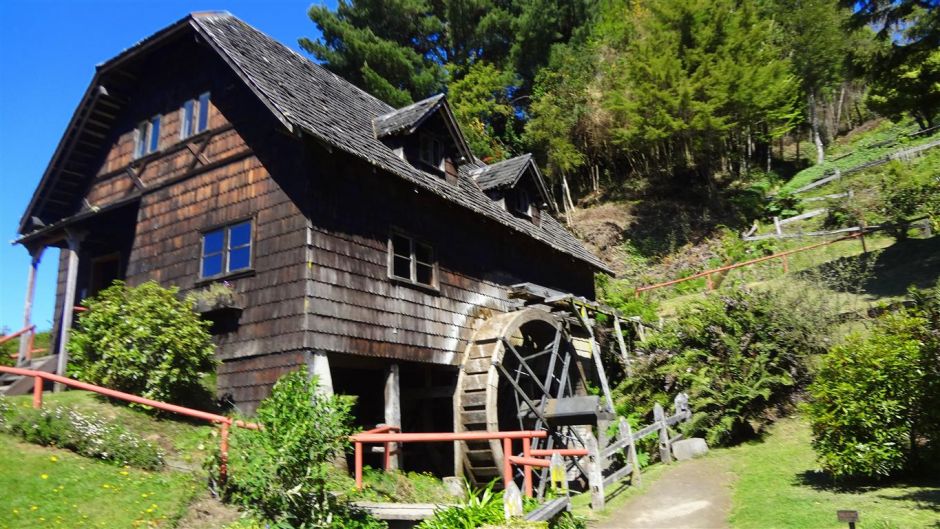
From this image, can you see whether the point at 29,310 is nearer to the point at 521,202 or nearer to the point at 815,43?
the point at 521,202

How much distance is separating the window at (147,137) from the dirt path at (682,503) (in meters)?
11.9

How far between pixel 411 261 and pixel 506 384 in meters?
5.82

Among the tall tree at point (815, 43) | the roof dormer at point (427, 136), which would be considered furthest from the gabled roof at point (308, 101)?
the tall tree at point (815, 43)

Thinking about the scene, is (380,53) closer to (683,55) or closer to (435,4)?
(435,4)

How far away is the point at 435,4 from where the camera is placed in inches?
1625

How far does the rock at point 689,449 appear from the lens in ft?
46.1

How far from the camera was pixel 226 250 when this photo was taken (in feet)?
41.4

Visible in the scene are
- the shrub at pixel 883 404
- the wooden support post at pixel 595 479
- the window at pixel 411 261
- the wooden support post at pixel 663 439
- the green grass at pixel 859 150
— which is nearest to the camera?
the shrub at pixel 883 404

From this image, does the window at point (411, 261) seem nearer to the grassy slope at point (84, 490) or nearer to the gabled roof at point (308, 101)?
the gabled roof at point (308, 101)

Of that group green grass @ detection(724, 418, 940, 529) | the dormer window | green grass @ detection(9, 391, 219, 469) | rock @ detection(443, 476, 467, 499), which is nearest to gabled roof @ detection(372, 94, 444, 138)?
the dormer window

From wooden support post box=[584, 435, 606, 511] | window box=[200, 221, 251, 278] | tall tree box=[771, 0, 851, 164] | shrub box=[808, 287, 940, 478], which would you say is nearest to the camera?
shrub box=[808, 287, 940, 478]

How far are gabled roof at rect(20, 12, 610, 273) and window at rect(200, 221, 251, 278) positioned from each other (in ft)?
7.72

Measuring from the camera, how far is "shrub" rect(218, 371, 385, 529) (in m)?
7.12

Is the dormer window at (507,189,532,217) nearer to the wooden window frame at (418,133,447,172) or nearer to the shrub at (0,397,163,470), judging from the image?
the wooden window frame at (418,133,447,172)
